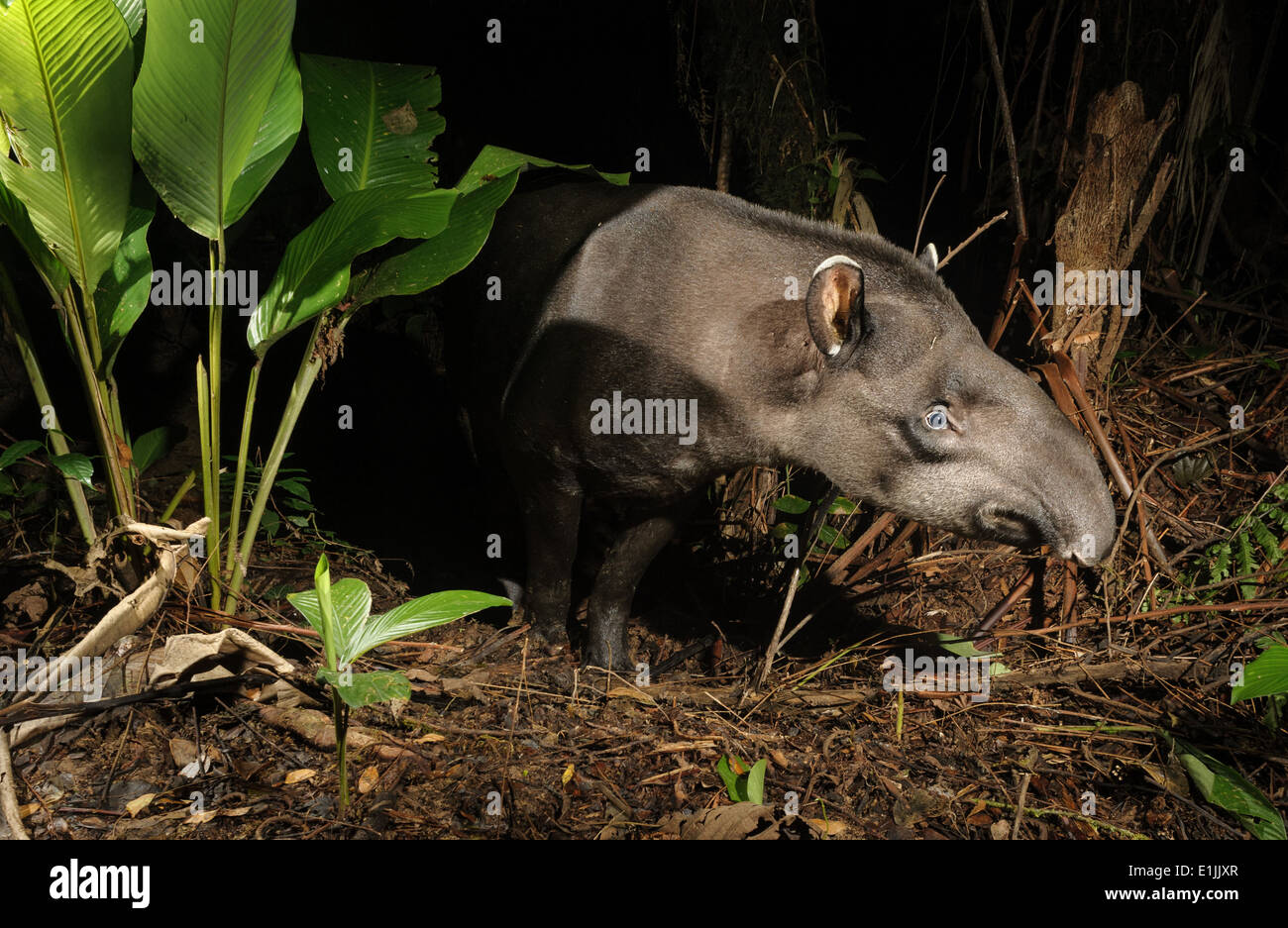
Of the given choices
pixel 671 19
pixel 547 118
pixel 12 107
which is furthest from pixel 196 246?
pixel 671 19

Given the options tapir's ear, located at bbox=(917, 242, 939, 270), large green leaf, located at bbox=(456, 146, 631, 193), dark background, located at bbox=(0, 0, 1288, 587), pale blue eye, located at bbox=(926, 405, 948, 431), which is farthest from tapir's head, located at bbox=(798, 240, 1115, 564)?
dark background, located at bbox=(0, 0, 1288, 587)

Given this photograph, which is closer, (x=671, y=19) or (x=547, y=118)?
(x=671, y=19)

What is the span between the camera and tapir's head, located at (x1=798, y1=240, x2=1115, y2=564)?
379cm

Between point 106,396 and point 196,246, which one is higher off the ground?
point 196,246

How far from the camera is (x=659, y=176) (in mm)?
6336

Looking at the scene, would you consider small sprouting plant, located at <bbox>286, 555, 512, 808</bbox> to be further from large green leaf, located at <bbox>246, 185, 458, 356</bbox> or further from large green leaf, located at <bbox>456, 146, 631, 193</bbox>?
large green leaf, located at <bbox>456, 146, 631, 193</bbox>

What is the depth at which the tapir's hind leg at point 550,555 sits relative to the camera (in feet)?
15.0

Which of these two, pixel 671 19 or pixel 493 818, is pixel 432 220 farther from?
pixel 671 19

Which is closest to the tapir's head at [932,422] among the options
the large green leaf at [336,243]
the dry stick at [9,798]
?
the large green leaf at [336,243]

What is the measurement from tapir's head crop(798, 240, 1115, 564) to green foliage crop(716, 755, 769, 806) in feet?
4.39

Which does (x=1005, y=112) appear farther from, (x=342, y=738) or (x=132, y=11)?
(x=342, y=738)

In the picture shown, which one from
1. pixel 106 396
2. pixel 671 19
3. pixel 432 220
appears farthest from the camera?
pixel 671 19

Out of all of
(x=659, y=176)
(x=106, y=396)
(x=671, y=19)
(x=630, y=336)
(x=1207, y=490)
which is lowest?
(x=1207, y=490)

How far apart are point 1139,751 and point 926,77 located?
4481 millimetres
